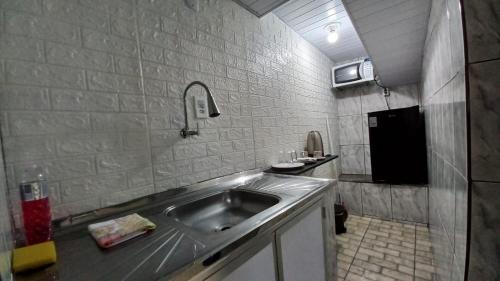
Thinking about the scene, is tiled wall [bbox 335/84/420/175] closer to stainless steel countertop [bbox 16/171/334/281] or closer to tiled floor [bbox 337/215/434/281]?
tiled floor [bbox 337/215/434/281]

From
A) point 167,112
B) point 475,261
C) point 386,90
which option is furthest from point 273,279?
point 386,90

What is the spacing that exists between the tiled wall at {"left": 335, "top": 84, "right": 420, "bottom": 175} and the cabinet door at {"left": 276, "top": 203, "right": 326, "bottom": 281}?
7.86 ft

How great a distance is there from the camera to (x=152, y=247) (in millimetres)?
598

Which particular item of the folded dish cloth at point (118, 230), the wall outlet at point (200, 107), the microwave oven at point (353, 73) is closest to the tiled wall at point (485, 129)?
the folded dish cloth at point (118, 230)

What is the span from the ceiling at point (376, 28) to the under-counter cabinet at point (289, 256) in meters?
1.17

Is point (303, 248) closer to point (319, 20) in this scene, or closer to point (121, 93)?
point (121, 93)

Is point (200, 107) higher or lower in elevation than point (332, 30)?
lower

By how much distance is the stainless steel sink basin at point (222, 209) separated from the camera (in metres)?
1.00

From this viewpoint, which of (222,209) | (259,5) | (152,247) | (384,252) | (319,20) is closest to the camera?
(152,247)

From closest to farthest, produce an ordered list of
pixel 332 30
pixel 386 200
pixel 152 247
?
pixel 152 247, pixel 332 30, pixel 386 200

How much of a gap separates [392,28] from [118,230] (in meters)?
1.87

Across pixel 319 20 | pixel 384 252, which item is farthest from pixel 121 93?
pixel 384 252

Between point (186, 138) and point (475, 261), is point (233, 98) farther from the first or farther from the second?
point (475, 261)

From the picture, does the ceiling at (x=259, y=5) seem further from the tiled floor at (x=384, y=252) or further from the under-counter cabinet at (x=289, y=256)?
the tiled floor at (x=384, y=252)
